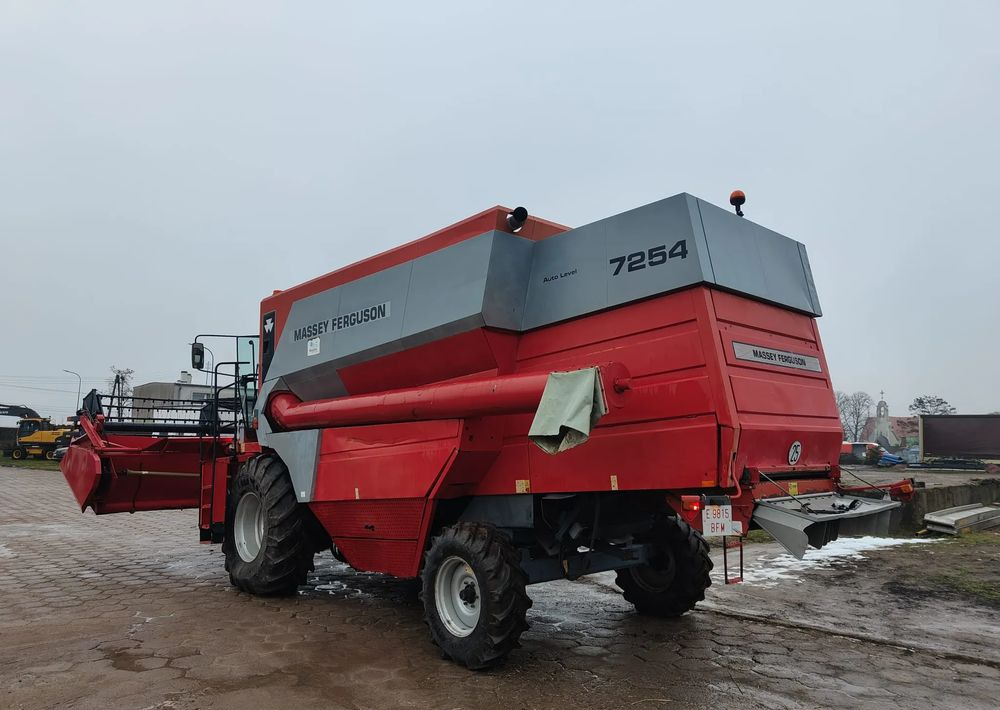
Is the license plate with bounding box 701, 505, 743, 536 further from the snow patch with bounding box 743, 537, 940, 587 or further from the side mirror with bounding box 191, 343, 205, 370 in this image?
the side mirror with bounding box 191, 343, 205, 370

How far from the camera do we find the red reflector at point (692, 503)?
3.99 metres

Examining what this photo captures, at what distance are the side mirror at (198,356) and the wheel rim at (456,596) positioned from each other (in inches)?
182

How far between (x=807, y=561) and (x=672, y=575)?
3568mm

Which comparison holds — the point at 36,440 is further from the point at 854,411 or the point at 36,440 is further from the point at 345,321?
the point at 854,411

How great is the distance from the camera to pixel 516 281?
535cm

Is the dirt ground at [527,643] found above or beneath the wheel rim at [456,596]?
beneath

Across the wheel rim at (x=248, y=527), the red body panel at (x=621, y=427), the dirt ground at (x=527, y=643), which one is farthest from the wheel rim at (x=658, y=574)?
the wheel rim at (x=248, y=527)

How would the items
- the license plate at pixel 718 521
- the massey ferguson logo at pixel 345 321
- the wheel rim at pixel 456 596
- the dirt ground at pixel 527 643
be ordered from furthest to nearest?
the massey ferguson logo at pixel 345 321 < the wheel rim at pixel 456 596 < the dirt ground at pixel 527 643 < the license plate at pixel 718 521

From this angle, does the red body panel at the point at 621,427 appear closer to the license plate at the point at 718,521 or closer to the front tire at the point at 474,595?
the license plate at the point at 718,521

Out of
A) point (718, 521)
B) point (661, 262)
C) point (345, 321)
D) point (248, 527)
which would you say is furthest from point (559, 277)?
point (248, 527)

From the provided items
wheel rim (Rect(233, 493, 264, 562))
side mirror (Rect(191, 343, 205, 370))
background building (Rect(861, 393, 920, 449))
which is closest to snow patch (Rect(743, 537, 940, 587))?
wheel rim (Rect(233, 493, 264, 562))

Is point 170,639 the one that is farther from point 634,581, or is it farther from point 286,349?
point 634,581

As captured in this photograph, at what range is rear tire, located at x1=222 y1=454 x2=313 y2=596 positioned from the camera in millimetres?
6652

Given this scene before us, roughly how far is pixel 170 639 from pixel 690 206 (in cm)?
504
